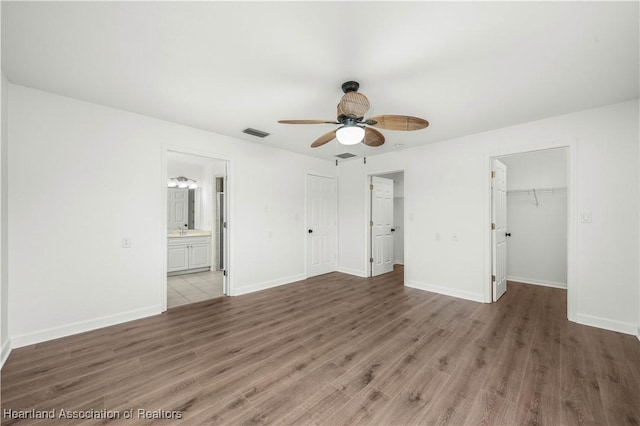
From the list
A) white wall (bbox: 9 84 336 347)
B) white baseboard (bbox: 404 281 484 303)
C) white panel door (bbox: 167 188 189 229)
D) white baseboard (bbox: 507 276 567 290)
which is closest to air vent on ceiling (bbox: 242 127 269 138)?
white wall (bbox: 9 84 336 347)

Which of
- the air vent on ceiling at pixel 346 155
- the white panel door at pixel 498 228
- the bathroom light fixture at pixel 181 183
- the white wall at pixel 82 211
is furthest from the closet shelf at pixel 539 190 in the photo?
the bathroom light fixture at pixel 181 183

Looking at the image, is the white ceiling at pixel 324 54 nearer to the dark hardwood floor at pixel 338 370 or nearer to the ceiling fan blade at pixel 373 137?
the ceiling fan blade at pixel 373 137

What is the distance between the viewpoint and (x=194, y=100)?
2.85m

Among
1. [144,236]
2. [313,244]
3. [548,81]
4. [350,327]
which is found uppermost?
[548,81]

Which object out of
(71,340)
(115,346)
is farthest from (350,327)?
(71,340)

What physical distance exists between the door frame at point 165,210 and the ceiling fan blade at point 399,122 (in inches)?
103

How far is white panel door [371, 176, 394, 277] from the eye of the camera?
543cm

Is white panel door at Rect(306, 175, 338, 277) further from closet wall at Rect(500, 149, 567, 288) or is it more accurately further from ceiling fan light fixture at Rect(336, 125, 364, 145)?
closet wall at Rect(500, 149, 567, 288)

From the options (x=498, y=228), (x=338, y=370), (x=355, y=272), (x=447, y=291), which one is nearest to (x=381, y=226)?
(x=355, y=272)

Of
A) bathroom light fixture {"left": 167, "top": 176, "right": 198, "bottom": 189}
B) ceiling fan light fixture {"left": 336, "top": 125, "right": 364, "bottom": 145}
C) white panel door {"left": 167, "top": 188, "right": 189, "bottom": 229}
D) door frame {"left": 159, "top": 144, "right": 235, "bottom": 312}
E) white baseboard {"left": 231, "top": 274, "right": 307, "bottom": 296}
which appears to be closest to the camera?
ceiling fan light fixture {"left": 336, "top": 125, "right": 364, "bottom": 145}

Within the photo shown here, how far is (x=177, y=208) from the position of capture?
21.1ft

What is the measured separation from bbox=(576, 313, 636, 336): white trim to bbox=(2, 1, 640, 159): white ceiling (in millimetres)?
2458

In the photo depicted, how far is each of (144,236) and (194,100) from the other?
1814 mm

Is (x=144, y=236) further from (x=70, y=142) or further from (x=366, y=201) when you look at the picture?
(x=366, y=201)
